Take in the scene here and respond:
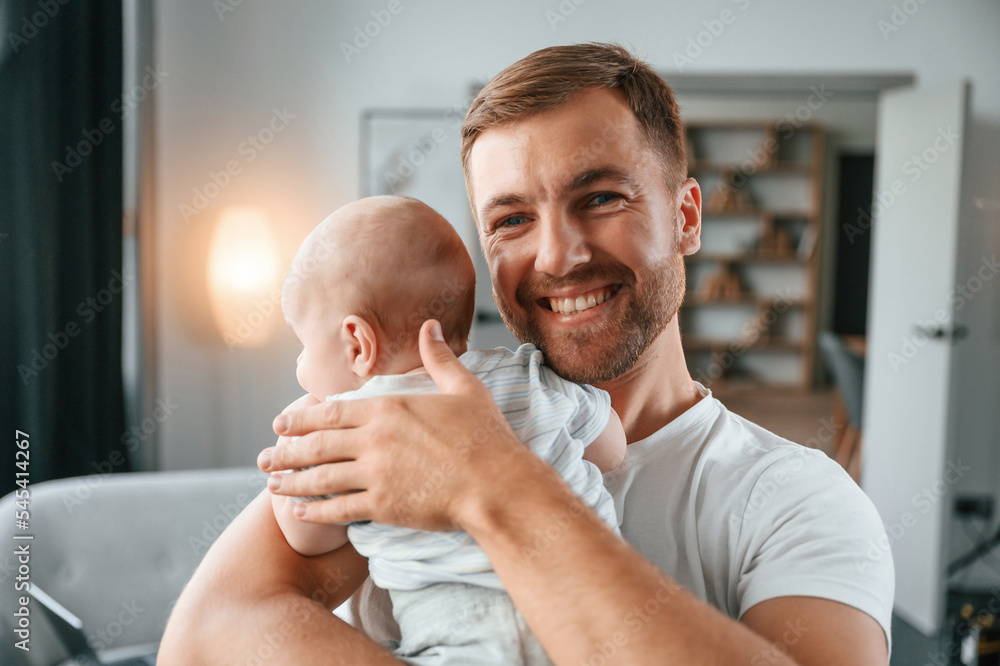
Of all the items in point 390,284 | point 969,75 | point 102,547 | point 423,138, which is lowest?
point 102,547

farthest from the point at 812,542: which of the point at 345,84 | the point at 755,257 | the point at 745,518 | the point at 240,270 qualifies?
the point at 755,257

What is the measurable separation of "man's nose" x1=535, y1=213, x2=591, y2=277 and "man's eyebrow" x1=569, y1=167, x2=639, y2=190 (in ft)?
0.17

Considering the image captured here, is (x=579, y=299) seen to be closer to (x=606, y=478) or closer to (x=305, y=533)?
(x=606, y=478)

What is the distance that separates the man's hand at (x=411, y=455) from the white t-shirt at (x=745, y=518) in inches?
11.4

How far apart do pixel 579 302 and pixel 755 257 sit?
6250 millimetres

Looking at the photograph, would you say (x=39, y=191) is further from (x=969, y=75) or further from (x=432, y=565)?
(x=969, y=75)

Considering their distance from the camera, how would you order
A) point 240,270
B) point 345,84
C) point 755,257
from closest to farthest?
point 240,270 < point 345,84 < point 755,257

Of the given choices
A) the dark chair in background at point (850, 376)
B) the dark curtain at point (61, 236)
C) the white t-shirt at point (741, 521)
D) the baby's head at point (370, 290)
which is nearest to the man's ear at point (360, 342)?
the baby's head at point (370, 290)

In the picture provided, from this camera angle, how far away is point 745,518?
980 mm

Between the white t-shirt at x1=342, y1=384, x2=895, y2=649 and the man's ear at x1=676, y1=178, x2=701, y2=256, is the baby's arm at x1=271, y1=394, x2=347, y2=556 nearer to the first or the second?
the white t-shirt at x1=342, y1=384, x2=895, y2=649

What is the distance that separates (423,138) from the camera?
152 inches

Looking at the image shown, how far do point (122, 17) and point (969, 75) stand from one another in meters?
4.12

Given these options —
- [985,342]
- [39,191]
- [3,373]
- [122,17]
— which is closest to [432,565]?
[3,373]

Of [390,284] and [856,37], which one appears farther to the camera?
[856,37]
